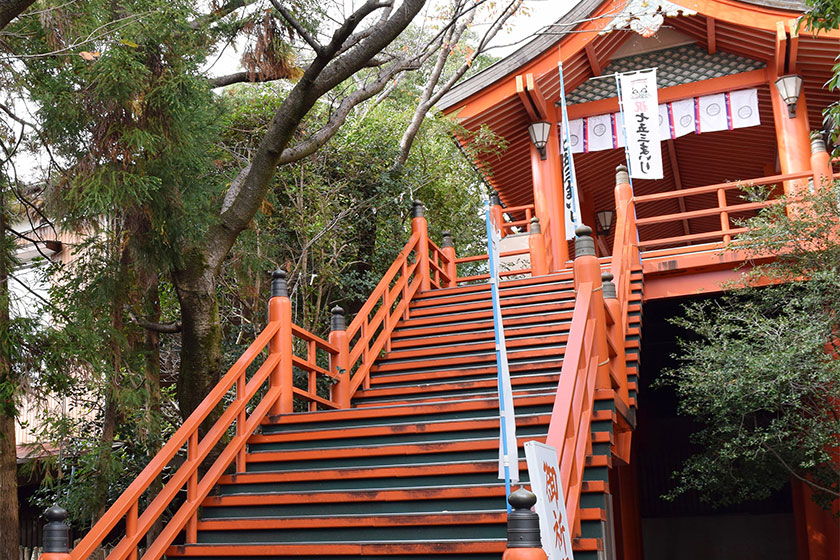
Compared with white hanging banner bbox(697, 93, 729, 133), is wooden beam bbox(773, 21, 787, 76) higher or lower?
higher

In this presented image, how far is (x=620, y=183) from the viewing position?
370 inches

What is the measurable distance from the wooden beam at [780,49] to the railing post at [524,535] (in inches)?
358

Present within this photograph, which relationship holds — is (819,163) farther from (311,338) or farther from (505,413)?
(505,413)

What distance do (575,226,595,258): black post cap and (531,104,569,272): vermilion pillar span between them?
5.53 m

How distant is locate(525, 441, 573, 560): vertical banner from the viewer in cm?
331

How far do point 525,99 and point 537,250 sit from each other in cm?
245

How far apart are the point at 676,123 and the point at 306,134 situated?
5122 mm

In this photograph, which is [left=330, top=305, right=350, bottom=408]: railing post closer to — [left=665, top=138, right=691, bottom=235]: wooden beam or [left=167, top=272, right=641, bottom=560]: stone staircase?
[left=167, top=272, right=641, bottom=560]: stone staircase

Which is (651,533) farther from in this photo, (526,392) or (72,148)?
(72,148)

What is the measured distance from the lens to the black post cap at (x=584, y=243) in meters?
6.02

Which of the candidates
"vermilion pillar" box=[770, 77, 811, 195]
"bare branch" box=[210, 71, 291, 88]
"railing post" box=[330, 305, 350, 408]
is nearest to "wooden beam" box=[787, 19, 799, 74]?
"vermilion pillar" box=[770, 77, 811, 195]

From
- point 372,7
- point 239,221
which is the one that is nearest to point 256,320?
point 239,221

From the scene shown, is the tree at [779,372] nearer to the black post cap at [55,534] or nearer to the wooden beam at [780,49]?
the wooden beam at [780,49]

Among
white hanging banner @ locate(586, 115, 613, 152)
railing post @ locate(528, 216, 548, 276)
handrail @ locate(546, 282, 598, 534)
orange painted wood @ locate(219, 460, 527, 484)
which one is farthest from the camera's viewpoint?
white hanging banner @ locate(586, 115, 613, 152)
